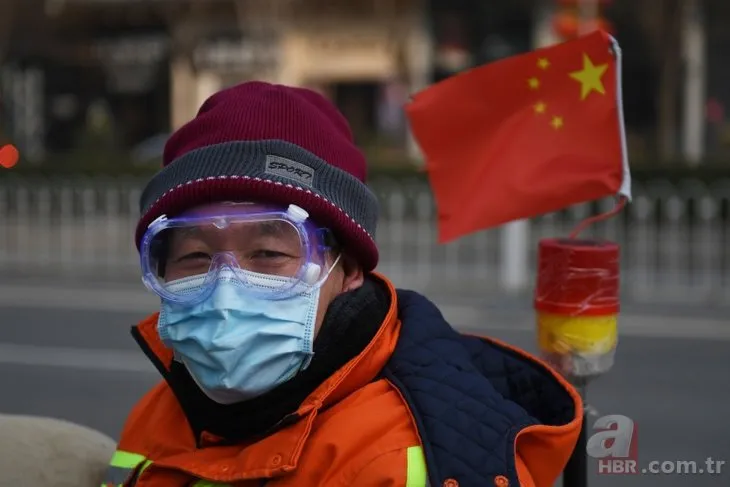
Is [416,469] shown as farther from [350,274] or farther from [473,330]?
[473,330]

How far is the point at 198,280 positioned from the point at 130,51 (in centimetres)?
2088

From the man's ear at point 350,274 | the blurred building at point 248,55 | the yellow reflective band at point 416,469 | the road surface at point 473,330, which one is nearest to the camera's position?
the yellow reflective band at point 416,469

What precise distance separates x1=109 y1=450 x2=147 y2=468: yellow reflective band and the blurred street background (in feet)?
3.11


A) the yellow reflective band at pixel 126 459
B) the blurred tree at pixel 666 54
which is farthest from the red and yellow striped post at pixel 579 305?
the blurred tree at pixel 666 54

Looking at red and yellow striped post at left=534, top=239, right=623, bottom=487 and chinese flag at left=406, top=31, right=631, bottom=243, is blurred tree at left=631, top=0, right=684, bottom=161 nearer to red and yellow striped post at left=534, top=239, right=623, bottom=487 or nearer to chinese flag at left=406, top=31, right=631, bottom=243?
chinese flag at left=406, top=31, right=631, bottom=243

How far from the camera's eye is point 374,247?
180cm

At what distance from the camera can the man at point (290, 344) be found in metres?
1.56

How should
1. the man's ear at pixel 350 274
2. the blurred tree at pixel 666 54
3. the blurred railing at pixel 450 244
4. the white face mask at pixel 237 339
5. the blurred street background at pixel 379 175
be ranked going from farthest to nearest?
the blurred tree at pixel 666 54
the blurred railing at pixel 450 244
the blurred street background at pixel 379 175
the man's ear at pixel 350 274
the white face mask at pixel 237 339

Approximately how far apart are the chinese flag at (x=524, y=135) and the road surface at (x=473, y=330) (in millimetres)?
591

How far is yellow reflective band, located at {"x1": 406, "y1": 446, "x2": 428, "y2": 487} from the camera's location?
1.50 meters

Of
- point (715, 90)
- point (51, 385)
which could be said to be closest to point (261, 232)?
point (51, 385)

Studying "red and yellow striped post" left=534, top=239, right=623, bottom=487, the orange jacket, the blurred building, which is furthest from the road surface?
the blurred building

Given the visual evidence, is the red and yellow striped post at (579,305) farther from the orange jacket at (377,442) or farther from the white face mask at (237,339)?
the white face mask at (237,339)

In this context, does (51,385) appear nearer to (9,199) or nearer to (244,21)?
(9,199)
